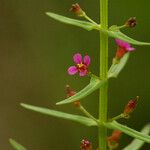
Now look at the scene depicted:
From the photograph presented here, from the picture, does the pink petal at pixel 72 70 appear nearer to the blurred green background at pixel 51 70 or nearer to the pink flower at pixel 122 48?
the pink flower at pixel 122 48

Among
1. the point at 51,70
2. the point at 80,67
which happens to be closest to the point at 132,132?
the point at 80,67

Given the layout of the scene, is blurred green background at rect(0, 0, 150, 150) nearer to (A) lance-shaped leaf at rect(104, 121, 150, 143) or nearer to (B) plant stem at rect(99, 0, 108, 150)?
(B) plant stem at rect(99, 0, 108, 150)

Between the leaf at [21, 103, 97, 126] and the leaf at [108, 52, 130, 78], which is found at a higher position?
the leaf at [108, 52, 130, 78]

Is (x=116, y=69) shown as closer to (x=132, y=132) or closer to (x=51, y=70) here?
(x=132, y=132)

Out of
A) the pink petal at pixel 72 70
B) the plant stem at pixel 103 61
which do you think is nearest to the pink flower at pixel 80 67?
the pink petal at pixel 72 70

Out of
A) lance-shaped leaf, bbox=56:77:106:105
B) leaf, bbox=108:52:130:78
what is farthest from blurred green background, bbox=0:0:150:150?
lance-shaped leaf, bbox=56:77:106:105

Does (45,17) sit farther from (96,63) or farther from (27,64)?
(96,63)

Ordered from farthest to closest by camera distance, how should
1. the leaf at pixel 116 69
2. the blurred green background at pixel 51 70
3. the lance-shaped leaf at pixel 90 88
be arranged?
the blurred green background at pixel 51 70 → the leaf at pixel 116 69 → the lance-shaped leaf at pixel 90 88

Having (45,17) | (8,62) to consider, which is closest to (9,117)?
(8,62)

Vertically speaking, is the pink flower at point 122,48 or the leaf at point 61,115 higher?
the pink flower at point 122,48
